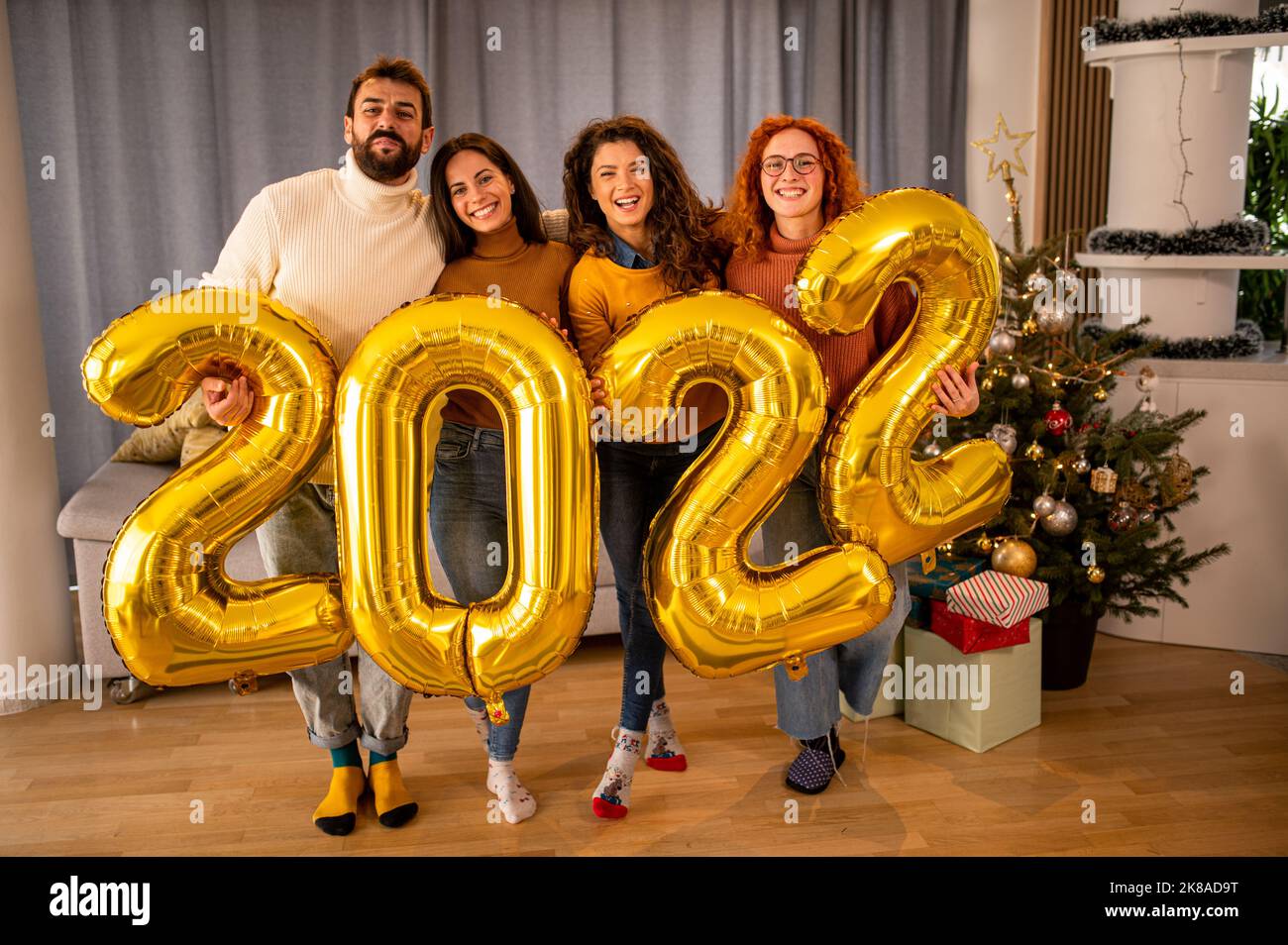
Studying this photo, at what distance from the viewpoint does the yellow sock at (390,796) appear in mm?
2439

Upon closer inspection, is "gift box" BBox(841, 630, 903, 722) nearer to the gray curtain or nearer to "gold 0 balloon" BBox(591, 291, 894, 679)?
"gold 0 balloon" BBox(591, 291, 894, 679)

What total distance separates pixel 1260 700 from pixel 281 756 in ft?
8.20

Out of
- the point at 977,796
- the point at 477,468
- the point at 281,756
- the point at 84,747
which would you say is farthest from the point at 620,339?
the point at 84,747

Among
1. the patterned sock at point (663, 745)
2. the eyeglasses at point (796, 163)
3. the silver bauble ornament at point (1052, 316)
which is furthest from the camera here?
the silver bauble ornament at point (1052, 316)

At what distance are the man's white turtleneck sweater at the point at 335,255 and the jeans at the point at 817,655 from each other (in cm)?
78

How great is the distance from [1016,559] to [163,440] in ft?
8.20

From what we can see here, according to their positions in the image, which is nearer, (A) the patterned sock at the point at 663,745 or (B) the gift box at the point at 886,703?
(A) the patterned sock at the point at 663,745

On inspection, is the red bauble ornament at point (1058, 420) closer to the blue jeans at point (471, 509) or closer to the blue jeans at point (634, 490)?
the blue jeans at point (634, 490)

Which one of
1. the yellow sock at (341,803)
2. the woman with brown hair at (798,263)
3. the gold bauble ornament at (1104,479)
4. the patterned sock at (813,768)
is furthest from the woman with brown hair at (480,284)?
the gold bauble ornament at (1104,479)

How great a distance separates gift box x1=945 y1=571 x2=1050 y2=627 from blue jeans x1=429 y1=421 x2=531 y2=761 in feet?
3.83

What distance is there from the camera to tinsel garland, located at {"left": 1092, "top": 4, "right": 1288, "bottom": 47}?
3.06 m

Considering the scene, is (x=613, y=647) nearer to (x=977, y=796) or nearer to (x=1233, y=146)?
(x=977, y=796)

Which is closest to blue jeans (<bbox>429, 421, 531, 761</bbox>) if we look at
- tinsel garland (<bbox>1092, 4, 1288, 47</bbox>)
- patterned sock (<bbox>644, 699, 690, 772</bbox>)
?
patterned sock (<bbox>644, 699, 690, 772</bbox>)
